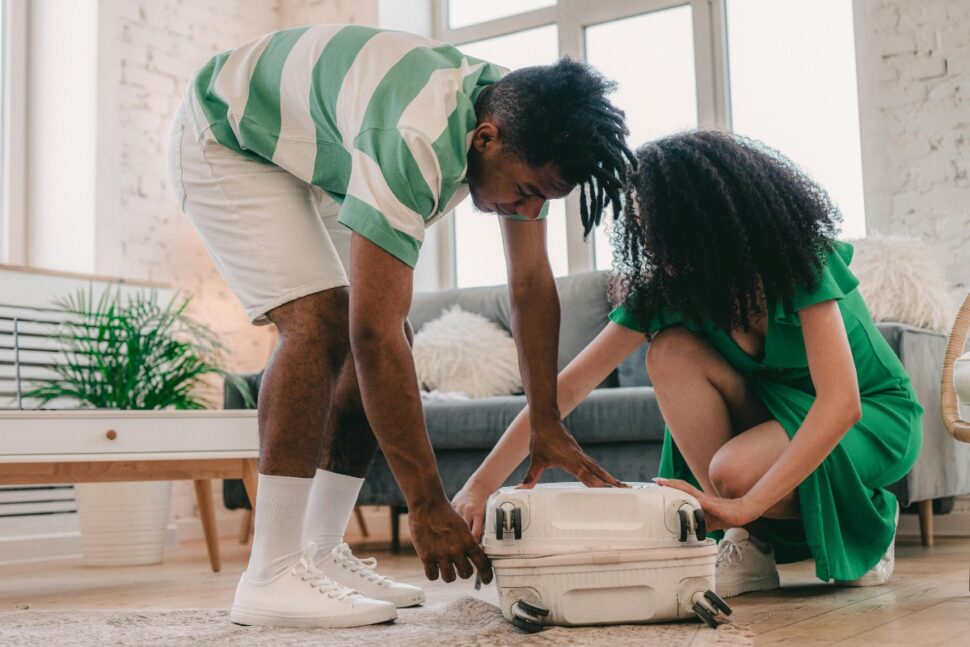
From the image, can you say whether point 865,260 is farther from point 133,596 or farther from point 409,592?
point 133,596

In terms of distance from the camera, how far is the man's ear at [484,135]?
53.1 inches

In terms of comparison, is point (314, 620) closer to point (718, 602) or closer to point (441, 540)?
point (441, 540)

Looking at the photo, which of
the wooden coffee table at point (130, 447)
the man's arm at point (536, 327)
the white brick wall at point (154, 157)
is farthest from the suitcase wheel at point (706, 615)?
the white brick wall at point (154, 157)

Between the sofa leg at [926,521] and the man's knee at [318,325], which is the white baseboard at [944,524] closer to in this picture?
the sofa leg at [926,521]

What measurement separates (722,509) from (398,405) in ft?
1.64

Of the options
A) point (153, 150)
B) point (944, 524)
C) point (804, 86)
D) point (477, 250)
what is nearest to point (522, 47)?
point (477, 250)

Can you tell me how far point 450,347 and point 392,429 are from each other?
82.7 inches

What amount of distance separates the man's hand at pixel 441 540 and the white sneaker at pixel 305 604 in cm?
23

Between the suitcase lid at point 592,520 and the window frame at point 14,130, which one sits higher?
the window frame at point 14,130

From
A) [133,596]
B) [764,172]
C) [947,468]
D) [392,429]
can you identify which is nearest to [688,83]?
[947,468]

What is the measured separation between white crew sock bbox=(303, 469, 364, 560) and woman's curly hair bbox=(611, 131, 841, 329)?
0.60 metres

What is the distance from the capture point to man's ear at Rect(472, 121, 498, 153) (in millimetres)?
1350

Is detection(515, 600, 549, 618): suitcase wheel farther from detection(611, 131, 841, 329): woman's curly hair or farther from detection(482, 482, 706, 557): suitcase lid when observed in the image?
detection(611, 131, 841, 329): woman's curly hair

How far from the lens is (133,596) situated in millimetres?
2178
